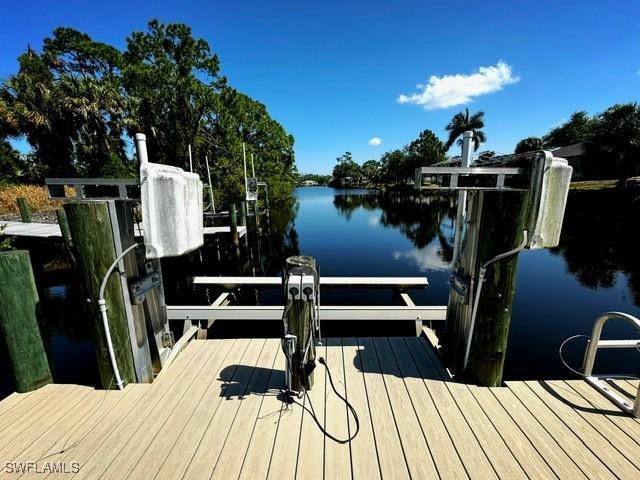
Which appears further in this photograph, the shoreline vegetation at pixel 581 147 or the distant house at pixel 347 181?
the distant house at pixel 347 181

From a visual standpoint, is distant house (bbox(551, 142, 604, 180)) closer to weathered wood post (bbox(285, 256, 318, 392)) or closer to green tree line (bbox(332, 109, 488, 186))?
green tree line (bbox(332, 109, 488, 186))

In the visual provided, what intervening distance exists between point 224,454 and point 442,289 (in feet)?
28.2

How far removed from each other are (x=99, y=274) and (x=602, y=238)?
22.8 m

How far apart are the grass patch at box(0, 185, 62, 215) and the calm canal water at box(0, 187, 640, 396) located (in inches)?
A: 475

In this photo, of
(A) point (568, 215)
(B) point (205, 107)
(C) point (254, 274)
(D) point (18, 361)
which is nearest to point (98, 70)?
(B) point (205, 107)

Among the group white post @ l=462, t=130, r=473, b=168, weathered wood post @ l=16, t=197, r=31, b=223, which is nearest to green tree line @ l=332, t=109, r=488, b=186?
white post @ l=462, t=130, r=473, b=168

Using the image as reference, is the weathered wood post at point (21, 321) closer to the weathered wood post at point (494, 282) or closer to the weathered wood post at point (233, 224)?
the weathered wood post at point (494, 282)

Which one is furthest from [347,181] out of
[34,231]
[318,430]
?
[318,430]

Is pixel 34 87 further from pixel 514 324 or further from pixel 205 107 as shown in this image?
pixel 514 324

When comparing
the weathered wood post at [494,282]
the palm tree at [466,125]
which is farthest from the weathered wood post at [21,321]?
the palm tree at [466,125]

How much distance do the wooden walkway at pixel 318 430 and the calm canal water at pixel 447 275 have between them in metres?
1.08

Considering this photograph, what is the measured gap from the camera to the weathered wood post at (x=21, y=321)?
105 inches

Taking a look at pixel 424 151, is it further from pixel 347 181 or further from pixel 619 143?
pixel 347 181

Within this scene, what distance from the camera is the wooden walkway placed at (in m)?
2.04
